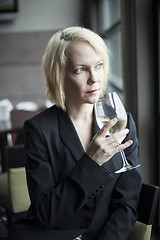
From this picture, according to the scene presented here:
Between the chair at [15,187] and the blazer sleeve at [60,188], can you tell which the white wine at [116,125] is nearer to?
the blazer sleeve at [60,188]

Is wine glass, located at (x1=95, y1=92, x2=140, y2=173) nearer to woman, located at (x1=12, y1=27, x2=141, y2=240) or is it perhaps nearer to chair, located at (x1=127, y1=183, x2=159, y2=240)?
woman, located at (x1=12, y1=27, x2=141, y2=240)

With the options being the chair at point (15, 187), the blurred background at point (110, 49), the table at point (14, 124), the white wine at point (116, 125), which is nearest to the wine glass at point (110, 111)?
the white wine at point (116, 125)

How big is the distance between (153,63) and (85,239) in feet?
4.85

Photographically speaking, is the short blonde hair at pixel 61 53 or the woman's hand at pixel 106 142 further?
the short blonde hair at pixel 61 53

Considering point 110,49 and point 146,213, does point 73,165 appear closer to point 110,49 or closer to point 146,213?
point 146,213

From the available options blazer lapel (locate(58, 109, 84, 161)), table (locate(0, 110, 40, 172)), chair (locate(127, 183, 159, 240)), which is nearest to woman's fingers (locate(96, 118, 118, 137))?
blazer lapel (locate(58, 109, 84, 161))

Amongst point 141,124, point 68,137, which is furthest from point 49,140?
point 141,124

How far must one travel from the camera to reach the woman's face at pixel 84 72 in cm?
129

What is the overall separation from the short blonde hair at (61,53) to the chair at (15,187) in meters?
0.82

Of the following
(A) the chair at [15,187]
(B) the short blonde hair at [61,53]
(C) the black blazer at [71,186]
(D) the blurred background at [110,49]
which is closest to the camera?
(C) the black blazer at [71,186]

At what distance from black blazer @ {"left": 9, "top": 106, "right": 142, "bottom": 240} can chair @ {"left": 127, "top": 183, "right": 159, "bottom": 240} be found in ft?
0.08

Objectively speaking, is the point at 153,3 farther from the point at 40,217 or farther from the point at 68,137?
the point at 40,217

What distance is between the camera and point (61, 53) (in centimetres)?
132

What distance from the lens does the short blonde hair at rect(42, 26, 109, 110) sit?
1321 mm
